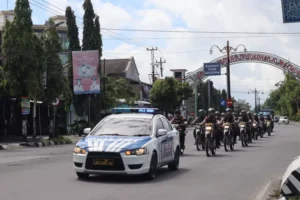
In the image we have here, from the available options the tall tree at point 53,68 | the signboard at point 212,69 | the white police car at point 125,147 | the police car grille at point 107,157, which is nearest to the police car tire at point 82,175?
the white police car at point 125,147

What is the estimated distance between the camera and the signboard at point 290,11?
28.6 ft

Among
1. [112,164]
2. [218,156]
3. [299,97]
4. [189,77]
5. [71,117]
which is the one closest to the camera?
[112,164]

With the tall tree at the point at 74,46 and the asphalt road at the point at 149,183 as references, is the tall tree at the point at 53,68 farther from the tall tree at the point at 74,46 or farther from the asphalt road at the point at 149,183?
the asphalt road at the point at 149,183

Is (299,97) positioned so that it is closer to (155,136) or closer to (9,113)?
(9,113)

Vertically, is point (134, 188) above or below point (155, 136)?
below

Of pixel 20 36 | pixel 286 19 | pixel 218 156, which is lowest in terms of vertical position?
pixel 218 156

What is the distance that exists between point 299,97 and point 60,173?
283 feet

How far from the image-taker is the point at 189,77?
66562 mm

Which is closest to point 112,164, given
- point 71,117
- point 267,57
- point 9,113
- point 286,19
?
point 286,19

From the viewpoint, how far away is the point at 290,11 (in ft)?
28.7

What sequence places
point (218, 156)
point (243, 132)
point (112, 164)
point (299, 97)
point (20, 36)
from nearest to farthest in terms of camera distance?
1. point (112, 164)
2. point (218, 156)
3. point (243, 132)
4. point (20, 36)
5. point (299, 97)

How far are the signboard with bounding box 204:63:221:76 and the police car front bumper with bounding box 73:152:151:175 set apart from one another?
4823cm

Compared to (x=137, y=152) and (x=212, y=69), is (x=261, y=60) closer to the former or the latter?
(x=212, y=69)

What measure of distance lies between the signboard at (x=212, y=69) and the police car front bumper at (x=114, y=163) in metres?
48.2
